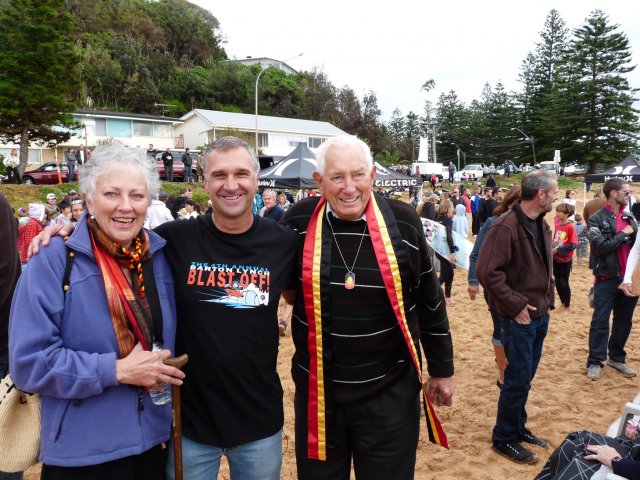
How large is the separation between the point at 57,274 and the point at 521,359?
10.3 ft

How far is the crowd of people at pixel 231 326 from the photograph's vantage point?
1.68 m

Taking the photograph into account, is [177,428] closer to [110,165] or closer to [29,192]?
[110,165]

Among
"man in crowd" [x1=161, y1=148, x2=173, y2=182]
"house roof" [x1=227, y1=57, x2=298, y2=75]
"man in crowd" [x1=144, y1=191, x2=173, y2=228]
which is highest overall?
"house roof" [x1=227, y1=57, x2=298, y2=75]

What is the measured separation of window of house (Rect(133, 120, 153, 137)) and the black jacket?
122 feet

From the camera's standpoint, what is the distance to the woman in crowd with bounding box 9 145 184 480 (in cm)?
162

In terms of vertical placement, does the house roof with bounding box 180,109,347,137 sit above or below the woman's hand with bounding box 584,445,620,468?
above

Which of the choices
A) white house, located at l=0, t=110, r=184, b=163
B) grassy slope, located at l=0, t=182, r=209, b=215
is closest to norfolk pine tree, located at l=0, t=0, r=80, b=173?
grassy slope, located at l=0, t=182, r=209, b=215

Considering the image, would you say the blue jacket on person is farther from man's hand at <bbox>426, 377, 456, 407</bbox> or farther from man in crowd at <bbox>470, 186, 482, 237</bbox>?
man in crowd at <bbox>470, 186, 482, 237</bbox>

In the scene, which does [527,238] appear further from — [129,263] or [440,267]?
[440,267]

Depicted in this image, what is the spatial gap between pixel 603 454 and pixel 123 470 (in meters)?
2.31

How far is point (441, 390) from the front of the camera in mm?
2457

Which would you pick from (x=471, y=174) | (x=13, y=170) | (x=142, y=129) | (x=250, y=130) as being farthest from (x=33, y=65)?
(x=471, y=174)

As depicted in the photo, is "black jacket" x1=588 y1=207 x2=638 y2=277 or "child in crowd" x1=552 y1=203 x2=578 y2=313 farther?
"child in crowd" x1=552 y1=203 x2=578 y2=313

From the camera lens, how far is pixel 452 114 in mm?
62938
